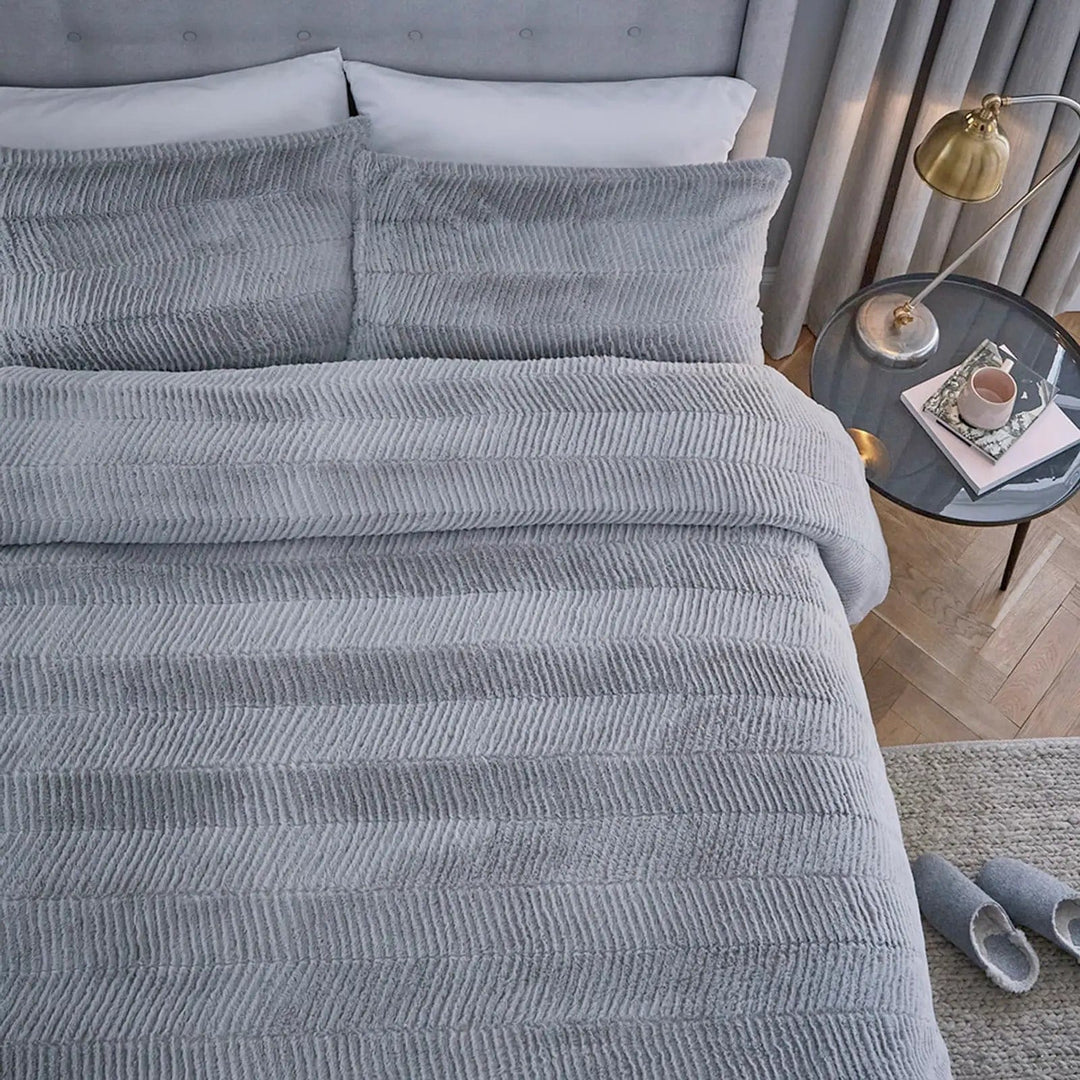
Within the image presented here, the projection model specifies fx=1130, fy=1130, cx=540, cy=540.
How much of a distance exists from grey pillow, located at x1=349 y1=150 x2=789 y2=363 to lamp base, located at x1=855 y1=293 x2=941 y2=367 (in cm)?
40

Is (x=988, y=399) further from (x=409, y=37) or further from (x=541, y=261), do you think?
(x=409, y=37)

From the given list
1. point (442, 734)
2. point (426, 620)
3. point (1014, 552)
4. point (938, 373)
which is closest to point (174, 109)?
point (426, 620)

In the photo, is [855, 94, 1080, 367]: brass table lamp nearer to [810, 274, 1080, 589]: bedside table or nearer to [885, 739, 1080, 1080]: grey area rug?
[810, 274, 1080, 589]: bedside table

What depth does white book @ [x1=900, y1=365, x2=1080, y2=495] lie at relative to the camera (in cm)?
182

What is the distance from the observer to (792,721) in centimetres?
142

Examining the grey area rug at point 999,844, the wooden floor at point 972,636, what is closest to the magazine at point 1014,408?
the wooden floor at point 972,636

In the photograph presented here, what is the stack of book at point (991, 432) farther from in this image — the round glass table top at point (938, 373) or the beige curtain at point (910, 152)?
the beige curtain at point (910, 152)

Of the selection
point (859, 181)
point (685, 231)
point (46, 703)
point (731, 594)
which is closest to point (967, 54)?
point (859, 181)

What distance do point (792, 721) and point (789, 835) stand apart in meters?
0.15

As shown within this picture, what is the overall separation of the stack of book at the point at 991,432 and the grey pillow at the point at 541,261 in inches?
16.5

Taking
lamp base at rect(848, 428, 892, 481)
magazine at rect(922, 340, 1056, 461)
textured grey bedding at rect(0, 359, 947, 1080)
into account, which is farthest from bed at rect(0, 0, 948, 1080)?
magazine at rect(922, 340, 1056, 461)

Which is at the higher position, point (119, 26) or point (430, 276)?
point (119, 26)

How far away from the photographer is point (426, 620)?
4.88ft

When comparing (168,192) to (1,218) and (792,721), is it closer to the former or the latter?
(1,218)
